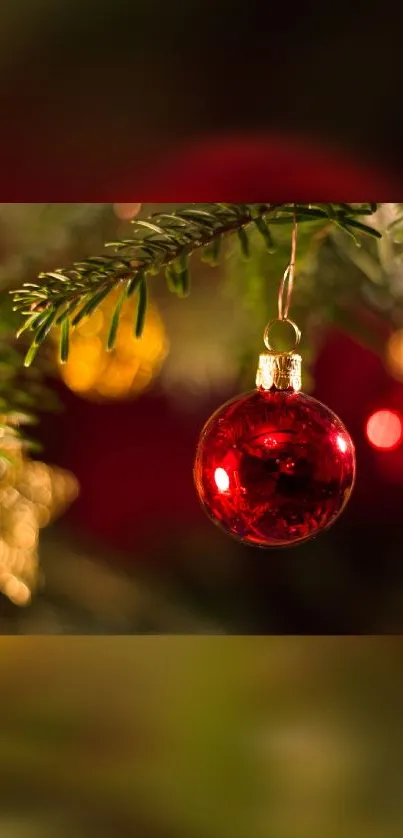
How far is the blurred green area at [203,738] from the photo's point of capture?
0.48 m

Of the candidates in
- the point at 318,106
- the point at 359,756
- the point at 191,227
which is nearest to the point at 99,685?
the point at 359,756

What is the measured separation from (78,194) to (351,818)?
34 centimetres

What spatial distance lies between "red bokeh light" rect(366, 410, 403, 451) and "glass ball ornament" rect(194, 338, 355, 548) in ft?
0.97

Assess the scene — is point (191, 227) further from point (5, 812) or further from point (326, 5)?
point (5, 812)

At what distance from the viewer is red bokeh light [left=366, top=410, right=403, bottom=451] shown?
818 millimetres

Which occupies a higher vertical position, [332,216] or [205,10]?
[332,216]

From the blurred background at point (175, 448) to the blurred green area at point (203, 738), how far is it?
0.06 metres

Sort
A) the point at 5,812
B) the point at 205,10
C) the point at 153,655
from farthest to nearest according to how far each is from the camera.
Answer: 1. the point at 153,655
2. the point at 5,812
3. the point at 205,10

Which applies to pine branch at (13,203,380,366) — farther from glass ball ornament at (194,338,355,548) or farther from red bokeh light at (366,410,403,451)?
red bokeh light at (366,410,403,451)

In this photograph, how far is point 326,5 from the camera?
15.1 inches

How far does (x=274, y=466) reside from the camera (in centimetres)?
50

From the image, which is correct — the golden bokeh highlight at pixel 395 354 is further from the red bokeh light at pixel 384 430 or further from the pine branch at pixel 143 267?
the pine branch at pixel 143 267

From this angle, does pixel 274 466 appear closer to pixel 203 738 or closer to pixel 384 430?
pixel 203 738

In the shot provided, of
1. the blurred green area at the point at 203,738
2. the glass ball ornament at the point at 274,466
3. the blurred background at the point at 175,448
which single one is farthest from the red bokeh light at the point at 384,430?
the glass ball ornament at the point at 274,466
